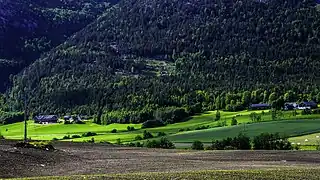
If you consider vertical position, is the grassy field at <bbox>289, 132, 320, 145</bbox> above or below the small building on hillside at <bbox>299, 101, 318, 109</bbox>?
below

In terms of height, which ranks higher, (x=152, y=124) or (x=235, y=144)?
(x=152, y=124)

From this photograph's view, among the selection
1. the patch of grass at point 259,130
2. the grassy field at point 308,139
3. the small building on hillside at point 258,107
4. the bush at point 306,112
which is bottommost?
the grassy field at point 308,139

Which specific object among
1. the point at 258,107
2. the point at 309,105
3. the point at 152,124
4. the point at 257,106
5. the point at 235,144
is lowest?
the point at 235,144

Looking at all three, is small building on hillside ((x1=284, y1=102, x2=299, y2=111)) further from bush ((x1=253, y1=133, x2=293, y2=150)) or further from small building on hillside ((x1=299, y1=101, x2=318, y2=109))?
bush ((x1=253, y1=133, x2=293, y2=150))

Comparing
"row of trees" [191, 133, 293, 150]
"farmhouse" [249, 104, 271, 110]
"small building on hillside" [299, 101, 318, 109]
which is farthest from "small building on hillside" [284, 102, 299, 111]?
"row of trees" [191, 133, 293, 150]

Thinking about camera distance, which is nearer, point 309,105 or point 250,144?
point 250,144

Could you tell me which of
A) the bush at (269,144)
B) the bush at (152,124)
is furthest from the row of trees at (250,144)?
the bush at (152,124)

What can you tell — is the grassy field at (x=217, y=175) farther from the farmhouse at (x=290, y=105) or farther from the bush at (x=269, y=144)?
the farmhouse at (x=290, y=105)

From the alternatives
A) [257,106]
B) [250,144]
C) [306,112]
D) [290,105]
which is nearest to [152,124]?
[257,106]

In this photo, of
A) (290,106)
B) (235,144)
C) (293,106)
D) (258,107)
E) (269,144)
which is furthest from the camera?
(258,107)

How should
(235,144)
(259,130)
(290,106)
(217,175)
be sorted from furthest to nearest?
(290,106)
(259,130)
(235,144)
(217,175)

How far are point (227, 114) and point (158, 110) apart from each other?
25.0 metres

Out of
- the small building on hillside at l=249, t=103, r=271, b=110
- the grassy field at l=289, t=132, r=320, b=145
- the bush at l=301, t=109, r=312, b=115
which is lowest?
the grassy field at l=289, t=132, r=320, b=145

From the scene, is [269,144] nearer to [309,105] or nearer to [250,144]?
[250,144]
